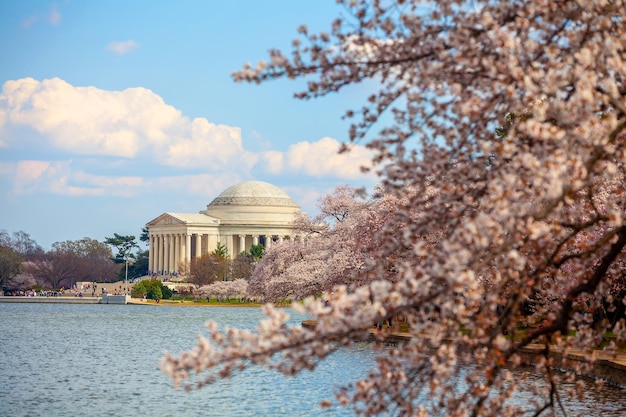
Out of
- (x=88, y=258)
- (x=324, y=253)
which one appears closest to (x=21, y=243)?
(x=88, y=258)

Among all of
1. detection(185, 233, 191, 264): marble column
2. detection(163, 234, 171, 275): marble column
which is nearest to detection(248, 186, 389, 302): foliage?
detection(185, 233, 191, 264): marble column

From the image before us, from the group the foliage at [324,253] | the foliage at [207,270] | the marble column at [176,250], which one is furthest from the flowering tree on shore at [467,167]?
the marble column at [176,250]

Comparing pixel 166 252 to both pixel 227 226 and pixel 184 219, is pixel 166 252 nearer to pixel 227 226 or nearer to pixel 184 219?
pixel 184 219

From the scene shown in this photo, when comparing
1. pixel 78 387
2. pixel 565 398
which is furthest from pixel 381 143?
pixel 78 387

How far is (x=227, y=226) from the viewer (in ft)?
550

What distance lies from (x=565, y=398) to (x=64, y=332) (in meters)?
31.4

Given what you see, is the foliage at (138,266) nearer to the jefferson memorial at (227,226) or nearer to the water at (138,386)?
the jefferson memorial at (227,226)

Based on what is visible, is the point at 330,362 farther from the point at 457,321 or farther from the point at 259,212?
the point at 259,212

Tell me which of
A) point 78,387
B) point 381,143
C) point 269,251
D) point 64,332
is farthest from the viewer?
point 269,251

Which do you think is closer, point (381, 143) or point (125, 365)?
point (381, 143)

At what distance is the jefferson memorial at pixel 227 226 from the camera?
16500 cm

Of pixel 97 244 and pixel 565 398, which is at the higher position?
pixel 97 244

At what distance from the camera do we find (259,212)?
168 meters

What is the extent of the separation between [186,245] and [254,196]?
520 inches
